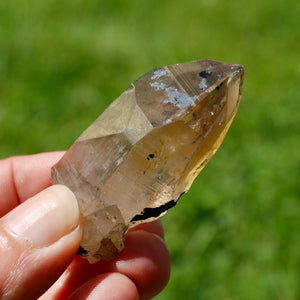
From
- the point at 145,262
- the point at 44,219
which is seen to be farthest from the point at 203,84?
the point at 145,262

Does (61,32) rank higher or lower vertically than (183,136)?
higher

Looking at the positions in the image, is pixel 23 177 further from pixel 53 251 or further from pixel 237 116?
pixel 237 116

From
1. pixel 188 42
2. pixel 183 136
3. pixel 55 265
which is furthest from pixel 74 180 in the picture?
pixel 188 42

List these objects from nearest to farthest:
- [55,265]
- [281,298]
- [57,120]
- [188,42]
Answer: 1. [55,265]
2. [281,298]
3. [57,120]
4. [188,42]

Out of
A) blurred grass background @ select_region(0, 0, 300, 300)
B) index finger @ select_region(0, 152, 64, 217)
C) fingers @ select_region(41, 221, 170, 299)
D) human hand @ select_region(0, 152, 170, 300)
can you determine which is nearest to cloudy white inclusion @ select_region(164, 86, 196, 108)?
human hand @ select_region(0, 152, 170, 300)

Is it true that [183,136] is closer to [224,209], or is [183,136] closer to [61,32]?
[224,209]

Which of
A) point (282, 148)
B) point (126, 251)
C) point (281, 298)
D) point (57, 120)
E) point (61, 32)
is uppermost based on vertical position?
point (61, 32)

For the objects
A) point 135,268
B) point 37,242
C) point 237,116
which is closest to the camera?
point 37,242

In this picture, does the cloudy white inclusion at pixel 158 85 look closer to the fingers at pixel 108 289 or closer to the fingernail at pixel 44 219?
the fingernail at pixel 44 219
